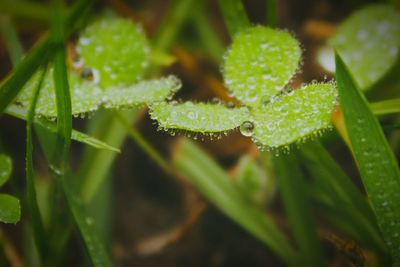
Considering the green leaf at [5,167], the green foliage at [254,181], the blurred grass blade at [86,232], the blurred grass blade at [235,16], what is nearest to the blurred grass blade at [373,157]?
the blurred grass blade at [235,16]

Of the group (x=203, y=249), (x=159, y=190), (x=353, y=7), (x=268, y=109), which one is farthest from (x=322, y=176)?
(x=353, y=7)

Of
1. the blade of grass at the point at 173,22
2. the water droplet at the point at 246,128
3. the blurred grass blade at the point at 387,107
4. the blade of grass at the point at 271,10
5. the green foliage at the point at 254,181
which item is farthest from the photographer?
the blade of grass at the point at 173,22

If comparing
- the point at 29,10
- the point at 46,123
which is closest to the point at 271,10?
the point at 46,123

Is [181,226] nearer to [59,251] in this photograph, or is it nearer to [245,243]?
[245,243]

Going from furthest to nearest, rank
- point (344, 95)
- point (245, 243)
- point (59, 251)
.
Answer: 1. point (245, 243)
2. point (59, 251)
3. point (344, 95)

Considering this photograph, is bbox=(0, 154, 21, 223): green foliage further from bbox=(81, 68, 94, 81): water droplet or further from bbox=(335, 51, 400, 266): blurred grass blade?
bbox=(335, 51, 400, 266): blurred grass blade

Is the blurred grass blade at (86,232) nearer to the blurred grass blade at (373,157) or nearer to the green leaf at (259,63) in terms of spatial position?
the green leaf at (259,63)
